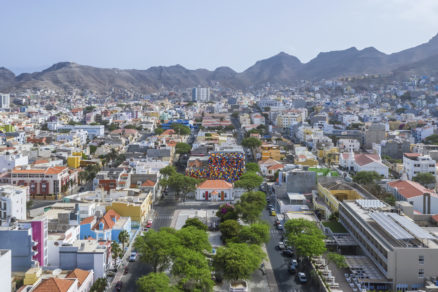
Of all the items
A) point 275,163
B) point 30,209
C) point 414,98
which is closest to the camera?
point 30,209

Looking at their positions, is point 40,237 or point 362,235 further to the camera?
point 362,235

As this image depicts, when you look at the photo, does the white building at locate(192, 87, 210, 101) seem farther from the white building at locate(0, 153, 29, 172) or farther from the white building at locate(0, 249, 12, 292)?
the white building at locate(0, 249, 12, 292)

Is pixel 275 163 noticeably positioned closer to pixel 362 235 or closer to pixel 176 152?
pixel 176 152

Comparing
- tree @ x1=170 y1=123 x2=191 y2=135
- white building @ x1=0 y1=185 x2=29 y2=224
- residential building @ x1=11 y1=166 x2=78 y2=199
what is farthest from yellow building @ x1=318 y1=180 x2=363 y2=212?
tree @ x1=170 y1=123 x2=191 y2=135

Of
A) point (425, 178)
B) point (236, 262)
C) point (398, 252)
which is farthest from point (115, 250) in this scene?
point (425, 178)

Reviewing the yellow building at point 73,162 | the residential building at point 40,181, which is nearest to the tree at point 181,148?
the yellow building at point 73,162

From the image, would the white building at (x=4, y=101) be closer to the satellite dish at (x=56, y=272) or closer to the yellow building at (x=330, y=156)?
the yellow building at (x=330, y=156)

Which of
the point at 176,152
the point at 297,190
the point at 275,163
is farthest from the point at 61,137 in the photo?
the point at 297,190
